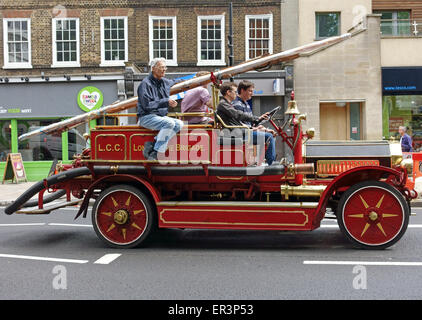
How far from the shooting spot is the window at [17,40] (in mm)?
18562

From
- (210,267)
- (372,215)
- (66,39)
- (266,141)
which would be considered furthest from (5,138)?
(372,215)

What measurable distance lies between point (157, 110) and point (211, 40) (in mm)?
13125

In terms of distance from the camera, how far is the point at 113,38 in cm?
1853

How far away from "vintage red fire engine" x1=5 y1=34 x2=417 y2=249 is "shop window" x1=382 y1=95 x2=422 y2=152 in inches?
506

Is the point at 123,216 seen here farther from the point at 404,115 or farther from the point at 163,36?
the point at 404,115

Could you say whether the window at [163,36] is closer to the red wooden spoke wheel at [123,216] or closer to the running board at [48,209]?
the running board at [48,209]

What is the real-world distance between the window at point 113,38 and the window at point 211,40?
2.95m

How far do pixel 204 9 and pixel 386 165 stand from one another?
1397cm

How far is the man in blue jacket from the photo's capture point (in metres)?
5.83

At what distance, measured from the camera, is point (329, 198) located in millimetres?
5895
